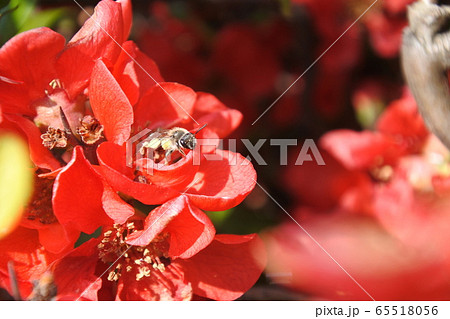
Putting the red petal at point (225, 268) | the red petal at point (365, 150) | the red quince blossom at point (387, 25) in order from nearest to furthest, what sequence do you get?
the red petal at point (225, 268) < the red petal at point (365, 150) < the red quince blossom at point (387, 25)

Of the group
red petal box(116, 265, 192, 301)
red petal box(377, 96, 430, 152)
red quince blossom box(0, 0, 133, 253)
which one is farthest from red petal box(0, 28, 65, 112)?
red petal box(377, 96, 430, 152)

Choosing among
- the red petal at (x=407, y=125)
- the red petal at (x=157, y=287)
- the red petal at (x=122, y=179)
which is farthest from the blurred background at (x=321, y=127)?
the red petal at (x=122, y=179)

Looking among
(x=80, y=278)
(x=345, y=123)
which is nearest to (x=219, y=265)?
(x=80, y=278)

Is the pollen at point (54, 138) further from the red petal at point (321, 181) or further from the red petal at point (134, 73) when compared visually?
the red petal at point (321, 181)

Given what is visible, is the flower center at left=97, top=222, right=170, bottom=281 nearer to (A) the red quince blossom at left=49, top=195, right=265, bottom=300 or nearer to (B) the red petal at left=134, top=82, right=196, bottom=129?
(A) the red quince blossom at left=49, top=195, right=265, bottom=300

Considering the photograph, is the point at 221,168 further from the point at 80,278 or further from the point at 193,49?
the point at 193,49

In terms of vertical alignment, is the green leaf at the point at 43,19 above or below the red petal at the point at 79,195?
above
